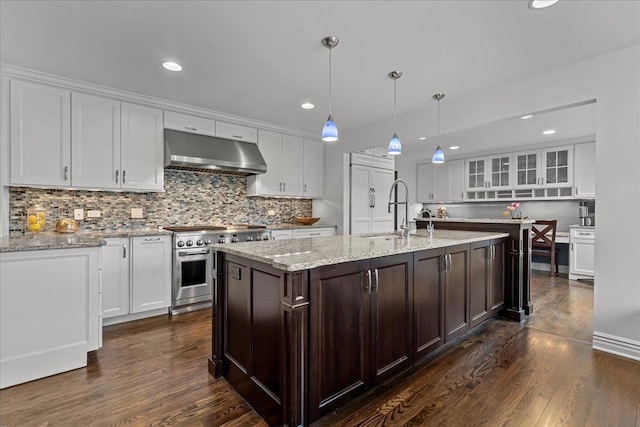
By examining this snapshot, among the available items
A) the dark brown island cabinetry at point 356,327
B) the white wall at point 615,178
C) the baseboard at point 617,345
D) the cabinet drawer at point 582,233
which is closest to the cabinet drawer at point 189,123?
the dark brown island cabinetry at point 356,327

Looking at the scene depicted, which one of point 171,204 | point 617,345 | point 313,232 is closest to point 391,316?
point 617,345

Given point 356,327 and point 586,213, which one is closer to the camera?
point 356,327

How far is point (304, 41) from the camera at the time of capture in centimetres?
242

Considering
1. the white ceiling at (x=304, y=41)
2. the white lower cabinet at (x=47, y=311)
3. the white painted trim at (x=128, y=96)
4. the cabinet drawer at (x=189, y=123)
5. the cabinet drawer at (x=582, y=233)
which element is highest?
the white ceiling at (x=304, y=41)

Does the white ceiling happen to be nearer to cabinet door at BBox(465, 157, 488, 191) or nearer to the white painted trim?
the white painted trim

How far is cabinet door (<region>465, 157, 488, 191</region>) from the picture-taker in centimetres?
668

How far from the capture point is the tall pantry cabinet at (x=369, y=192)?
518 centimetres

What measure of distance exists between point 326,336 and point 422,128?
311 centimetres

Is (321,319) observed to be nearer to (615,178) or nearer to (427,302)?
(427,302)

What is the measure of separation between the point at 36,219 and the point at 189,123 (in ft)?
6.10

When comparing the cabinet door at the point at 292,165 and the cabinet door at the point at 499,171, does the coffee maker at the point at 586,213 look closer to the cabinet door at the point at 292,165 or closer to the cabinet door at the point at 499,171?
the cabinet door at the point at 499,171

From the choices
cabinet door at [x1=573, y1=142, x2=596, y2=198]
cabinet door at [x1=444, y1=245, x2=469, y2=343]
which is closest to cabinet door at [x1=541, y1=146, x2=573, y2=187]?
cabinet door at [x1=573, y1=142, x2=596, y2=198]

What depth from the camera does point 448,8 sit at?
2.03 meters

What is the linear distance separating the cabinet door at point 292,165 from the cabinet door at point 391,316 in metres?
3.11
